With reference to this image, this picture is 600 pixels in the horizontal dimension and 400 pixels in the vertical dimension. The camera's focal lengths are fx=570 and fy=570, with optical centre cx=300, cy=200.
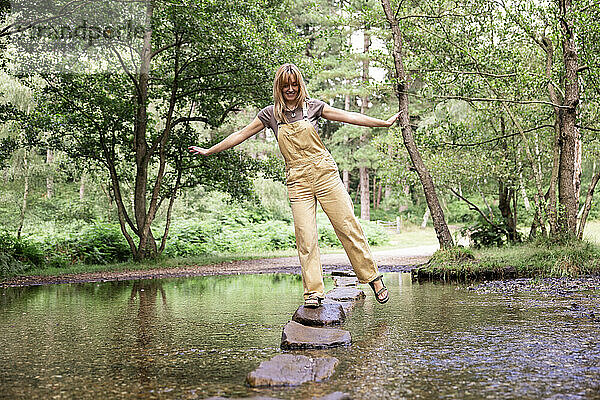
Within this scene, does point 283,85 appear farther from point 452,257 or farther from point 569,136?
point 569,136

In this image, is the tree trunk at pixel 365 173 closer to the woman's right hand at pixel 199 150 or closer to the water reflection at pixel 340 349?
the water reflection at pixel 340 349

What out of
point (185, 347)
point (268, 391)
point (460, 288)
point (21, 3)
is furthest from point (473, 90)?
point (21, 3)

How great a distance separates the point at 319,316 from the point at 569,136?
647cm

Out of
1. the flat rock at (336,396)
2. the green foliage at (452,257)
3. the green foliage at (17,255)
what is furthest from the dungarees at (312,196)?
the green foliage at (17,255)

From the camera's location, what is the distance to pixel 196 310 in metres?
5.04

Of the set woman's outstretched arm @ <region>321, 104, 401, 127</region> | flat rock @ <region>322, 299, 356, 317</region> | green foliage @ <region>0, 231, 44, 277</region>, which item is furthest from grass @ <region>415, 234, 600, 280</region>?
green foliage @ <region>0, 231, 44, 277</region>

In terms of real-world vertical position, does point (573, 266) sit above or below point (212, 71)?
below

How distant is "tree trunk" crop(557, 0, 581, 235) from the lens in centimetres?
860

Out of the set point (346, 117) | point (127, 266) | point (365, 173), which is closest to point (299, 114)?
point (346, 117)

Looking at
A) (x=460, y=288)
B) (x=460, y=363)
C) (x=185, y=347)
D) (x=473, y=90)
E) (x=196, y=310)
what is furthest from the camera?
(x=473, y=90)

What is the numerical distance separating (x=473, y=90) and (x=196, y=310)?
6688 mm

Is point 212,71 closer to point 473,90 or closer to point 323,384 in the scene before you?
point 473,90

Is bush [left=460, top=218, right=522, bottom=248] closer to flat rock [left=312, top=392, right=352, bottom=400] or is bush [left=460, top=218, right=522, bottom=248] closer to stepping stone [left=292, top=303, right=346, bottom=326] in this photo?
stepping stone [left=292, top=303, right=346, bottom=326]

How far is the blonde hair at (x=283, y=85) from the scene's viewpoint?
3.91m
